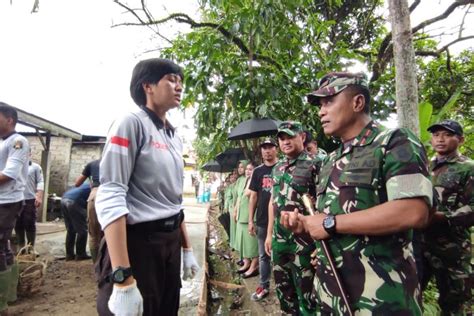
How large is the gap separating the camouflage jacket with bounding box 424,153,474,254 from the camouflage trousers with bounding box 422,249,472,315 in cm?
7

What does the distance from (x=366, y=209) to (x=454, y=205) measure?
1.82 m

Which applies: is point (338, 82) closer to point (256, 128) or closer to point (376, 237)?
point (376, 237)

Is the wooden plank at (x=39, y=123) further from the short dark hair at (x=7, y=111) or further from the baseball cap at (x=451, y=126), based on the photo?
the baseball cap at (x=451, y=126)

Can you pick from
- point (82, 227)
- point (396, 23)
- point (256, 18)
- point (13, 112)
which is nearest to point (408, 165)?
point (396, 23)

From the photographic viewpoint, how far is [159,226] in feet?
5.29

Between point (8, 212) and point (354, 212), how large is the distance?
9.91ft

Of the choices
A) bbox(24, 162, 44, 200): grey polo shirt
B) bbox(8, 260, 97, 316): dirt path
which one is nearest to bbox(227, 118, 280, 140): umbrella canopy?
bbox(8, 260, 97, 316): dirt path

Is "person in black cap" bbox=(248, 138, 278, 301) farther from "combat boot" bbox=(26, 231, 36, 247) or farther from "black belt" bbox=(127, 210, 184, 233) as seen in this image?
"combat boot" bbox=(26, 231, 36, 247)

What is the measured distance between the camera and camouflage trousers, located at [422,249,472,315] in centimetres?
265

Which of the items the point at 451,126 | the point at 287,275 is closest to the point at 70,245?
Result: the point at 287,275

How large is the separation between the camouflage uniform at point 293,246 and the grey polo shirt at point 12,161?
7.71 ft

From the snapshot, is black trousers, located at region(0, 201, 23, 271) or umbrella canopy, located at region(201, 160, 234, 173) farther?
umbrella canopy, located at region(201, 160, 234, 173)

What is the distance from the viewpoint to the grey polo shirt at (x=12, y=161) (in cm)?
274

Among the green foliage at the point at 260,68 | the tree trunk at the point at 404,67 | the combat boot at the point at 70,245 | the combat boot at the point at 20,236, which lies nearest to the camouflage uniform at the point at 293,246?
the tree trunk at the point at 404,67
